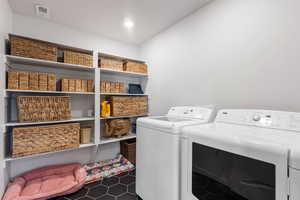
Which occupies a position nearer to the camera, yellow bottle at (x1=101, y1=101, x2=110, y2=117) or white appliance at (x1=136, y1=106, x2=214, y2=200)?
white appliance at (x1=136, y1=106, x2=214, y2=200)

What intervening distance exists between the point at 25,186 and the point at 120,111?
153 cm

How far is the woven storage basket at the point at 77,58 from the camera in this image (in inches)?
78.8

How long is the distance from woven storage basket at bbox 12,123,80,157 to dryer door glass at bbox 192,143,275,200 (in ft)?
5.68

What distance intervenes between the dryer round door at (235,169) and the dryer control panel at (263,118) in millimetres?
470

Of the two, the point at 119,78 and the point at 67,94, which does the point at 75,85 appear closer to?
the point at 67,94

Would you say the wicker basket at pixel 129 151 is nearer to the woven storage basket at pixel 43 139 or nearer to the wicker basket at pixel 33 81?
the woven storage basket at pixel 43 139

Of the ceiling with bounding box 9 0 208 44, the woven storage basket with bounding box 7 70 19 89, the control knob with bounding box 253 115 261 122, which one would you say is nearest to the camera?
the control knob with bounding box 253 115 261 122

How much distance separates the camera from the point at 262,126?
3.53 feet

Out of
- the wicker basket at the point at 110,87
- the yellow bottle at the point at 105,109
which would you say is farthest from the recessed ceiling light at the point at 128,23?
the yellow bottle at the point at 105,109

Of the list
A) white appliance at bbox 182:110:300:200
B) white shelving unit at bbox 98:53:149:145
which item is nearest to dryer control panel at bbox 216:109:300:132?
white appliance at bbox 182:110:300:200

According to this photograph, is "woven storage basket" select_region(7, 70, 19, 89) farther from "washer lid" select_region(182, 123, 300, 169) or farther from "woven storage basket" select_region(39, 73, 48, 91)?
"washer lid" select_region(182, 123, 300, 169)

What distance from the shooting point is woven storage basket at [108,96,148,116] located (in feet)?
7.73

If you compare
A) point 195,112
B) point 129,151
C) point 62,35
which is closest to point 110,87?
point 62,35

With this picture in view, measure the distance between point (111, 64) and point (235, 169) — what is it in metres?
2.25
